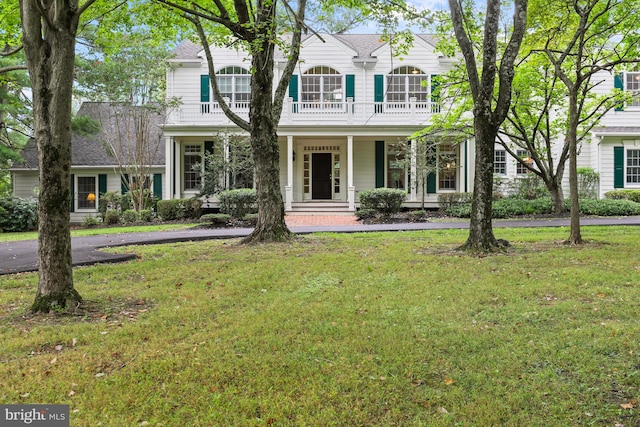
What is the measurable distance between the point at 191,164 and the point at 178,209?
3.64m

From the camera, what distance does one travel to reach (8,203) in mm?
16828

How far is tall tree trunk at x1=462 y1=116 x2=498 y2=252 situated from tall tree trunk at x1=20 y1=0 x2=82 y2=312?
6.61 metres

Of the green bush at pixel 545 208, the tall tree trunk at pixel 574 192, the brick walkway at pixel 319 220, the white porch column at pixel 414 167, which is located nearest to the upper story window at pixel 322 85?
the white porch column at pixel 414 167

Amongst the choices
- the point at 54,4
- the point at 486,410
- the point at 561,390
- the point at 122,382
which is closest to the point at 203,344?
the point at 122,382

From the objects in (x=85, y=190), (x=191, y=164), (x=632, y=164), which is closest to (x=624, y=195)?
(x=632, y=164)

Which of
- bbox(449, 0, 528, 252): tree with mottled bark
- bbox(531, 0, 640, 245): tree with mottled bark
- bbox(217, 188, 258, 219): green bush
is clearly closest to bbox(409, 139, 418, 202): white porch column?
bbox(217, 188, 258, 219): green bush

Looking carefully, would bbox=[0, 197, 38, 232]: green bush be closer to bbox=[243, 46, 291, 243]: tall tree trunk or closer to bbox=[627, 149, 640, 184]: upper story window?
bbox=[243, 46, 291, 243]: tall tree trunk

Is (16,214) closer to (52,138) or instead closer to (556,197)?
(52,138)

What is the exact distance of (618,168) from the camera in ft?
64.4

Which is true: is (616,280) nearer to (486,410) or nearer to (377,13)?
(486,410)

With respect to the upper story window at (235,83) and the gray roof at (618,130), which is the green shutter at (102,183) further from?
the gray roof at (618,130)

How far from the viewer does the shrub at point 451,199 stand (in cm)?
1822

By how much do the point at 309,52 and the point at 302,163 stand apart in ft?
16.5

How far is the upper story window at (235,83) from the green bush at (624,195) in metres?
16.2
